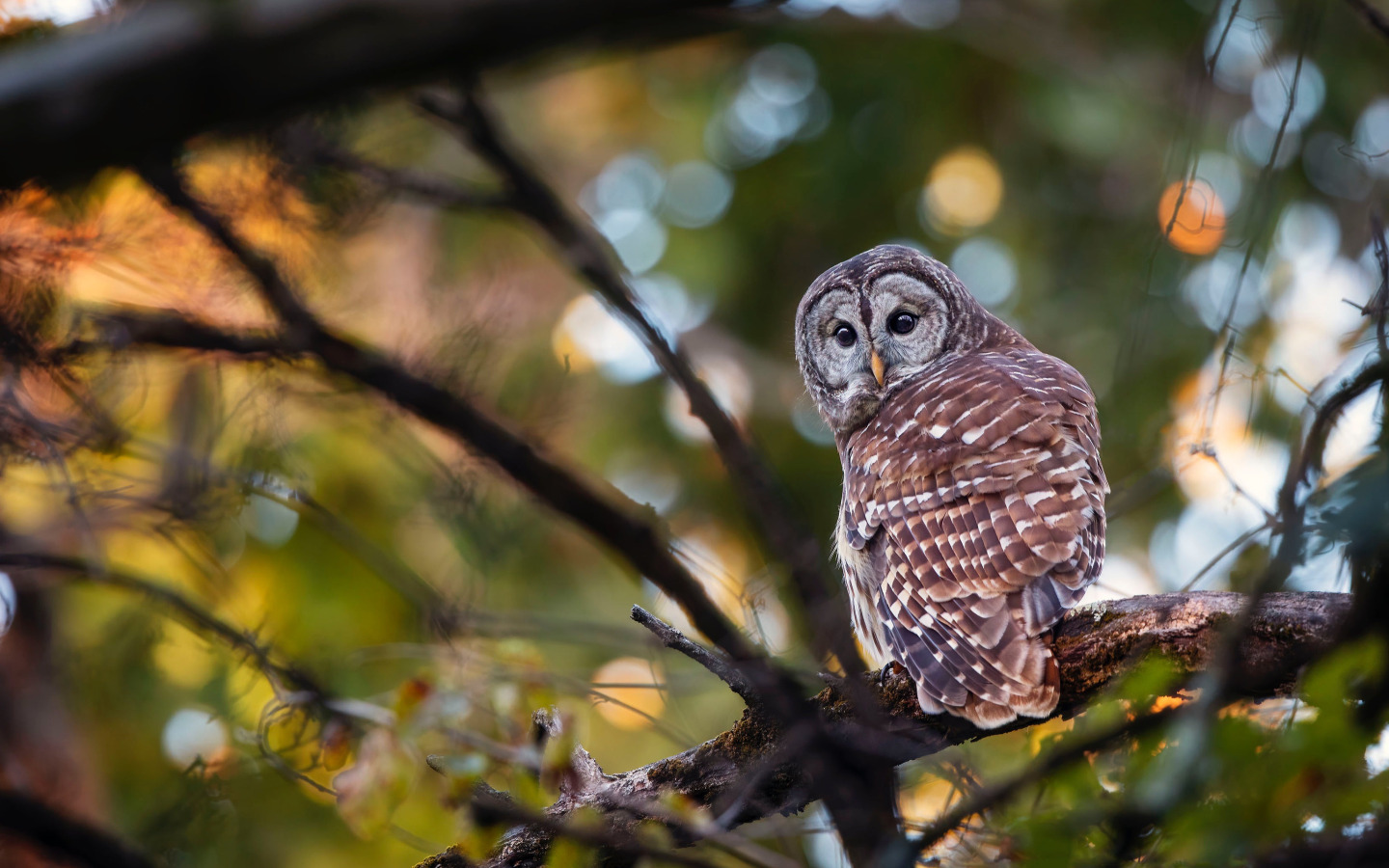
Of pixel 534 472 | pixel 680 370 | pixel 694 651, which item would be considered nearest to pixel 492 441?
pixel 534 472

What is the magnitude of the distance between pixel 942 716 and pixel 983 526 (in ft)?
1.90

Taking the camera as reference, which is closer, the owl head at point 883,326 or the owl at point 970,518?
the owl at point 970,518

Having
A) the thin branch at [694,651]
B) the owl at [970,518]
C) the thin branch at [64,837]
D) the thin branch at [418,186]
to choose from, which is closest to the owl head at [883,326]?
the owl at [970,518]

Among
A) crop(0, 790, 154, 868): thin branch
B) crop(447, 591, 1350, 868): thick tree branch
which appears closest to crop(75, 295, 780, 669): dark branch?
crop(447, 591, 1350, 868): thick tree branch

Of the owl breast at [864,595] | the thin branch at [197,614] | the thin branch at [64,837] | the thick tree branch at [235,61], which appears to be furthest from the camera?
the owl breast at [864,595]

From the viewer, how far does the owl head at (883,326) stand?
432cm

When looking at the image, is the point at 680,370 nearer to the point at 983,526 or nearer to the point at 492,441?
the point at 492,441

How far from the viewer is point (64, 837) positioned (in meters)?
2.17

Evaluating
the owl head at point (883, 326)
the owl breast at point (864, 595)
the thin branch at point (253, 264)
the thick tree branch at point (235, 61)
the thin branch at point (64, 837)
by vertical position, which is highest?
the owl head at point (883, 326)

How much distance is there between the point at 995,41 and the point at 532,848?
25.1 feet

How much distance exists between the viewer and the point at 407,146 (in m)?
3.39

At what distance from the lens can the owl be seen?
2.51 metres

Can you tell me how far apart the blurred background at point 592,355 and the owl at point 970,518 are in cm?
21

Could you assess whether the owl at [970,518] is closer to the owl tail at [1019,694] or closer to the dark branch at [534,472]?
the owl tail at [1019,694]
